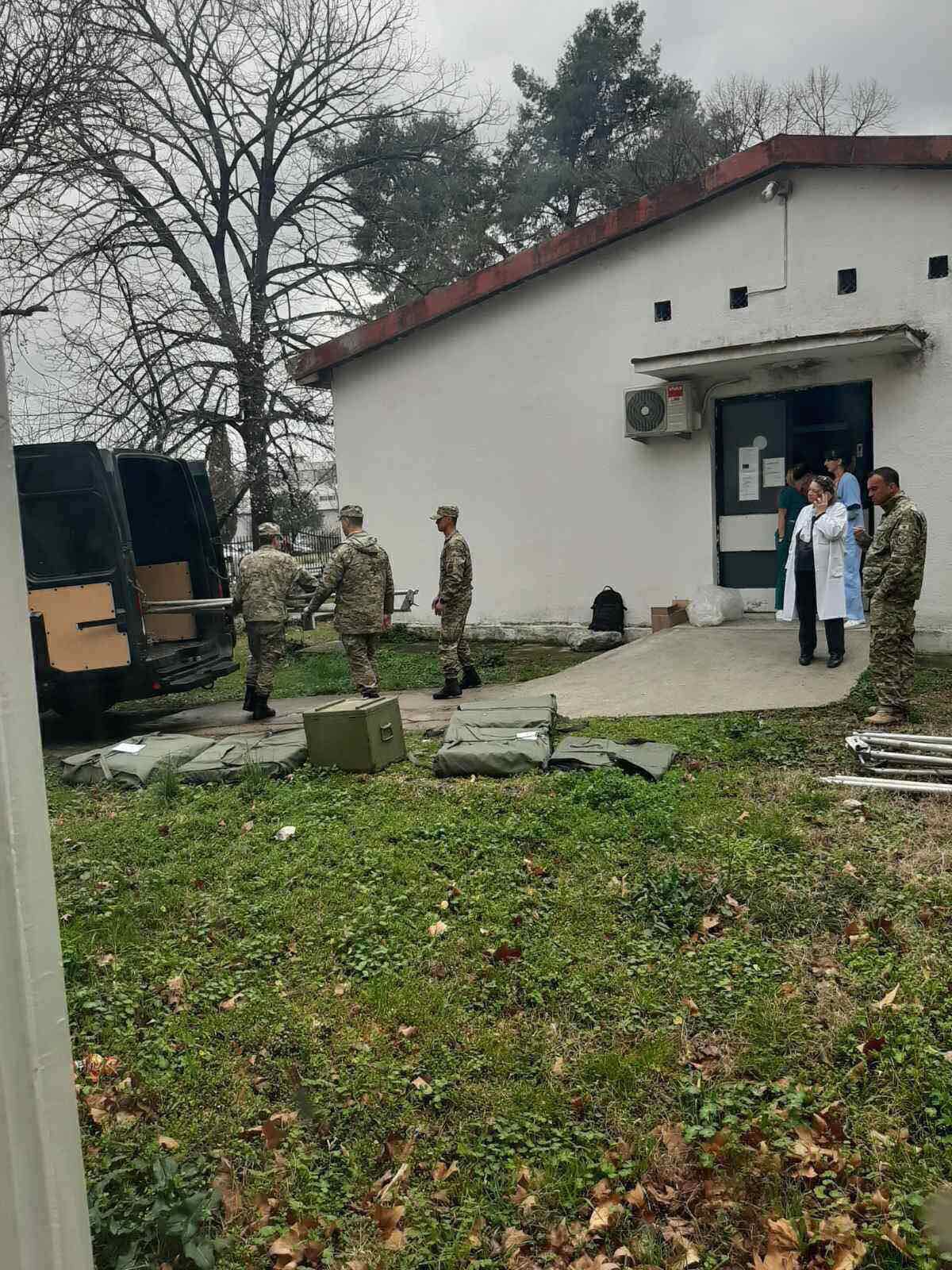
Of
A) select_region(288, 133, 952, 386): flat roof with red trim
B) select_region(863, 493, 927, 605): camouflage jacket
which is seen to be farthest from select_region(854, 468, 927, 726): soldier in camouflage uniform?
select_region(288, 133, 952, 386): flat roof with red trim

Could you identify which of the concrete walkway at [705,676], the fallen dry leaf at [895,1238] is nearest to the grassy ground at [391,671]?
the concrete walkway at [705,676]

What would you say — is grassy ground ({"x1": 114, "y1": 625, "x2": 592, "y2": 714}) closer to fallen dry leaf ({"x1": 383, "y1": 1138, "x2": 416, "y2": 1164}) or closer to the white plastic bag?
the white plastic bag

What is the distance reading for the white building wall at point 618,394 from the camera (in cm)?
977

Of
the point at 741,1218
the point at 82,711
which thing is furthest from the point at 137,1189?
the point at 82,711

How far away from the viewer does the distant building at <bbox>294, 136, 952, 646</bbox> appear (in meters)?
9.75

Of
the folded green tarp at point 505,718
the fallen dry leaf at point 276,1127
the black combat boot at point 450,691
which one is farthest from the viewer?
the black combat boot at point 450,691

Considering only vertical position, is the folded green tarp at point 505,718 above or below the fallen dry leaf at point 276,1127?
above

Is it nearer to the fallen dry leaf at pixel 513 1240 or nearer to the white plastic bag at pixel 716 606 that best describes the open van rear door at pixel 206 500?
the white plastic bag at pixel 716 606

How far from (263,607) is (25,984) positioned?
7421 mm

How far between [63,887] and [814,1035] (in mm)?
3762

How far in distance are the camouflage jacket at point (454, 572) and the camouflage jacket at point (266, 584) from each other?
1.24 metres

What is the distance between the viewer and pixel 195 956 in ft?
14.3

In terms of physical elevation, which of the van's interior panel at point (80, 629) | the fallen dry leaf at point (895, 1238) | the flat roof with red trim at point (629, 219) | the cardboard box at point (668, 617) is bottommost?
the fallen dry leaf at point (895, 1238)

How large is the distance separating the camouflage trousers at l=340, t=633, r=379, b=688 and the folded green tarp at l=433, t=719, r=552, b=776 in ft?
6.92
